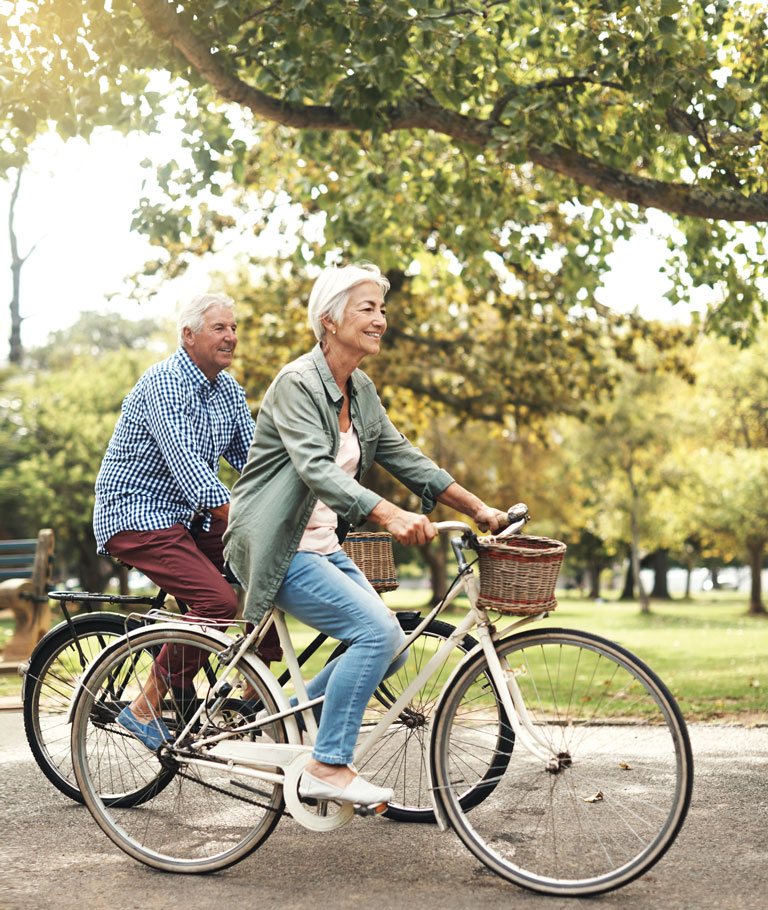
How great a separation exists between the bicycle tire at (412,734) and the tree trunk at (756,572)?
31.6 meters

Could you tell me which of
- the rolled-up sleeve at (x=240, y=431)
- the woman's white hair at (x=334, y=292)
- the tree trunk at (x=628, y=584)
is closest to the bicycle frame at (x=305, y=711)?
the woman's white hair at (x=334, y=292)

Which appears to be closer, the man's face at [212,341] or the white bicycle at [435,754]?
the white bicycle at [435,754]

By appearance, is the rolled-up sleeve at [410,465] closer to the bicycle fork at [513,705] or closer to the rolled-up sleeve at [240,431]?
the bicycle fork at [513,705]

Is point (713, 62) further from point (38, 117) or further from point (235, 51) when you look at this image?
point (38, 117)

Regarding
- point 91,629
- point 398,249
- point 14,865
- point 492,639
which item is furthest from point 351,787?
point 398,249

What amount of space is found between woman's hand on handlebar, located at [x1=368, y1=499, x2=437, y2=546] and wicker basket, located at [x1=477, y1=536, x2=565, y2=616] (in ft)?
0.78

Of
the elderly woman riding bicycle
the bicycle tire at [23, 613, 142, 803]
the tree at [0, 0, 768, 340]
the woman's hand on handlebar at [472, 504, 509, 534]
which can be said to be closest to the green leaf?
the tree at [0, 0, 768, 340]

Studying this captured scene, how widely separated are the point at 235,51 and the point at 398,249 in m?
4.52

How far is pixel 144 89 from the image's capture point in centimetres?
901

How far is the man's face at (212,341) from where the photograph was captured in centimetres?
464

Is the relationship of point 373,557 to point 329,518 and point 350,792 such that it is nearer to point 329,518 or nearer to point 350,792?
point 329,518

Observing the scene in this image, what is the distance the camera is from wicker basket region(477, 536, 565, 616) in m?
3.42

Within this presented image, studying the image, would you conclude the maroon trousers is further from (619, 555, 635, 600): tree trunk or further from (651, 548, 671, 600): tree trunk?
(619, 555, 635, 600): tree trunk

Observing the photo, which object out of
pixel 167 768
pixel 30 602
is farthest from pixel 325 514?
pixel 30 602
